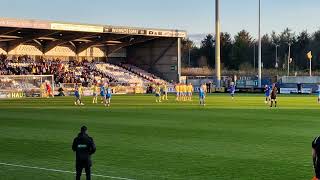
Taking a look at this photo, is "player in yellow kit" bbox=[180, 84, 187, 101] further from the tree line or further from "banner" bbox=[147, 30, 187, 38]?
the tree line

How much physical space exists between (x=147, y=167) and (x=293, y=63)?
131 metres

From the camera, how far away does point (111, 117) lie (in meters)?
33.1

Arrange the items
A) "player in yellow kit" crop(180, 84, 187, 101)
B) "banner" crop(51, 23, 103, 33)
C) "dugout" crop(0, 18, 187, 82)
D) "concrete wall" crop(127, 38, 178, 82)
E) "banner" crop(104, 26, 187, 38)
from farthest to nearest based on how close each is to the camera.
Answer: "concrete wall" crop(127, 38, 178, 82) < "banner" crop(104, 26, 187, 38) < "dugout" crop(0, 18, 187, 82) < "banner" crop(51, 23, 103, 33) < "player in yellow kit" crop(180, 84, 187, 101)

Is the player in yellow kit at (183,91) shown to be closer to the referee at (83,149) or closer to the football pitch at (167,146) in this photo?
the football pitch at (167,146)

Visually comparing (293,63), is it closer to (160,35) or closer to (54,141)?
(160,35)

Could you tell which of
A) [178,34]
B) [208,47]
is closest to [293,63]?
[208,47]

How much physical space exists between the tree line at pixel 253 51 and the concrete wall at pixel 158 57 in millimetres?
50530

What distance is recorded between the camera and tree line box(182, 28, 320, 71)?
464 ft

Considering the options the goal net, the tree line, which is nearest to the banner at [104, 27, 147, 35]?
the goal net

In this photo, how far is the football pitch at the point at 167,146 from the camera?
15.1 m

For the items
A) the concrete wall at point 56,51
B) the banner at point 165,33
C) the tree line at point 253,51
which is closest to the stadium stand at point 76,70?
the concrete wall at point 56,51

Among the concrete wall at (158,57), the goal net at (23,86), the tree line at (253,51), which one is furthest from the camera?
the tree line at (253,51)

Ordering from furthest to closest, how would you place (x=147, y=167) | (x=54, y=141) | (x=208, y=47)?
(x=208, y=47), (x=54, y=141), (x=147, y=167)

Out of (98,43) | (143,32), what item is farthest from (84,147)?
(98,43)
